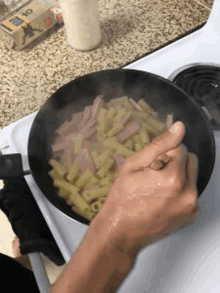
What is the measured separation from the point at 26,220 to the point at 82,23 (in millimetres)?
498

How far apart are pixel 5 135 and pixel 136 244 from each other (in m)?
0.41

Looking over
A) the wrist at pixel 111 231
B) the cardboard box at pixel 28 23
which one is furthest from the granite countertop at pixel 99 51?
the wrist at pixel 111 231

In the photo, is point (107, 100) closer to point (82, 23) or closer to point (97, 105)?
point (97, 105)

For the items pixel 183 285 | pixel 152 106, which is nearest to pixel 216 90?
pixel 152 106

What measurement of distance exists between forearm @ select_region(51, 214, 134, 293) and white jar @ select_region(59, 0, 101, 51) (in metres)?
0.54

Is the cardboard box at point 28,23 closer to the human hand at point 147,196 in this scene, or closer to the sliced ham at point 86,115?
the sliced ham at point 86,115

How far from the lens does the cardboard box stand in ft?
2.68

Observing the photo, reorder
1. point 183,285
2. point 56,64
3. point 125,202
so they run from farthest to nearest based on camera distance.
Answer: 1. point 56,64
2. point 183,285
3. point 125,202

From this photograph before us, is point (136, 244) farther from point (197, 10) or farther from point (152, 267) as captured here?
point (197, 10)

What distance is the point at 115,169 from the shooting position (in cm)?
55

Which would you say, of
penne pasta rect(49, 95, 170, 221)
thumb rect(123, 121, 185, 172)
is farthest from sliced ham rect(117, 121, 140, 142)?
thumb rect(123, 121, 185, 172)

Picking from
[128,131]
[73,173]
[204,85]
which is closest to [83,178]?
[73,173]

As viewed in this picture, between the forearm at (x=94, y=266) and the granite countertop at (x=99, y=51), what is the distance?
49 centimetres

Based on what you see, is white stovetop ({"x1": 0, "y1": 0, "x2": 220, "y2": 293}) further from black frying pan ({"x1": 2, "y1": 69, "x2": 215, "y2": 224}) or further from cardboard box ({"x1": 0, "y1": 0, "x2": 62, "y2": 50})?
cardboard box ({"x1": 0, "y1": 0, "x2": 62, "y2": 50})
